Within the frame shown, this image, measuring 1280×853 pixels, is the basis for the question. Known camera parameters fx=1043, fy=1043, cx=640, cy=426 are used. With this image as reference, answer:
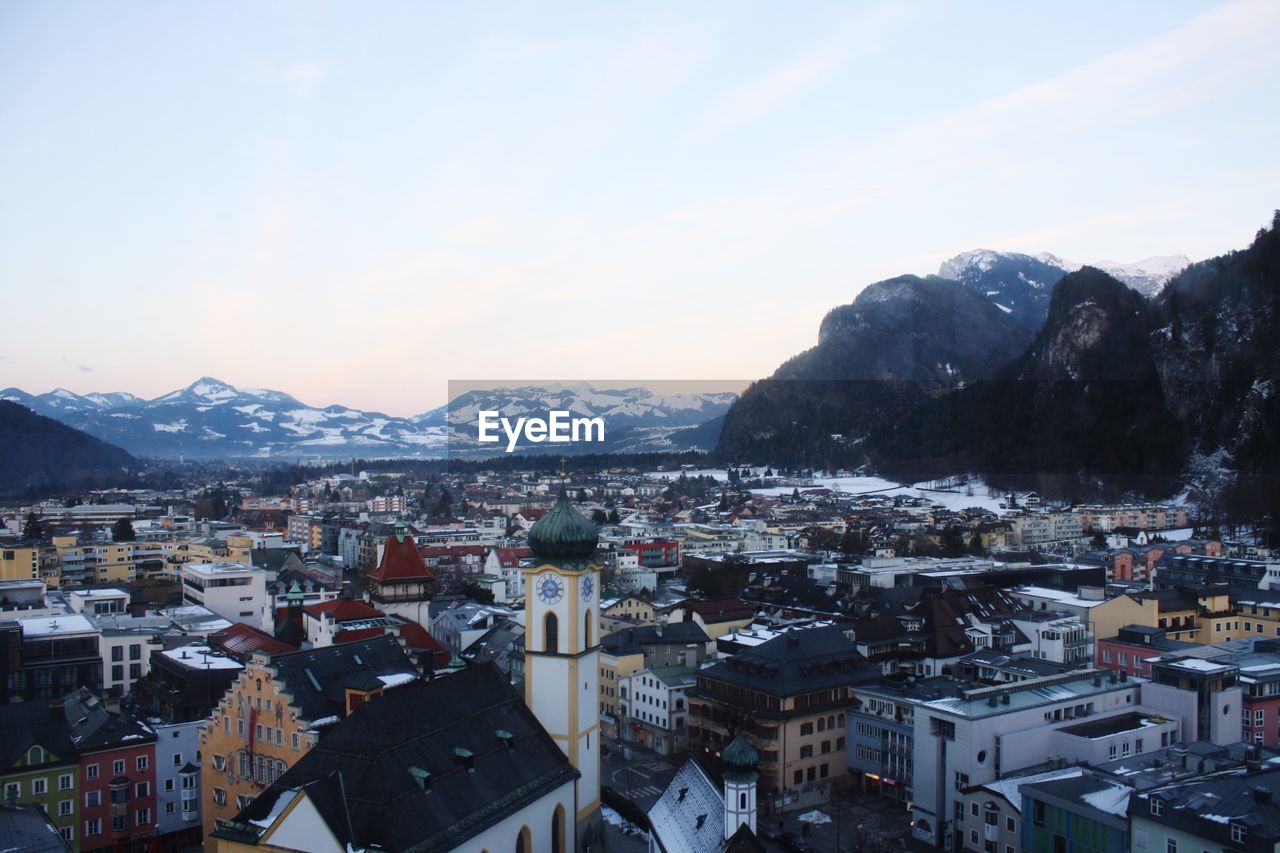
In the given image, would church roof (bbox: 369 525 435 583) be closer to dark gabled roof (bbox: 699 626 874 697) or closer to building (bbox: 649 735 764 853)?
dark gabled roof (bbox: 699 626 874 697)

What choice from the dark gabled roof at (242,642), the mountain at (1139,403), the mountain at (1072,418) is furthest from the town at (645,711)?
the mountain at (1072,418)

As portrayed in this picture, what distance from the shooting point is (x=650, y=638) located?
47656 millimetres

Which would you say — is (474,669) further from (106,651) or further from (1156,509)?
(1156,509)

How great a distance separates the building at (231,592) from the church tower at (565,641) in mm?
39522

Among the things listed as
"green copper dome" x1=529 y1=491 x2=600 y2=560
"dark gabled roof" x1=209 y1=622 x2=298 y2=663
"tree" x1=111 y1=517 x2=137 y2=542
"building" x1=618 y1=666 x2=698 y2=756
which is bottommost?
"building" x1=618 y1=666 x2=698 y2=756

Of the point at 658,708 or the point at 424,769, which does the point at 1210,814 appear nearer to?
the point at 424,769

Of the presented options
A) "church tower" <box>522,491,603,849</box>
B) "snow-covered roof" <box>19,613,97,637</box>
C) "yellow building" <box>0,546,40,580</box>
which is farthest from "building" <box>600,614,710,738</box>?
"yellow building" <box>0,546,40,580</box>

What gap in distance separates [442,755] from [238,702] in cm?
1038

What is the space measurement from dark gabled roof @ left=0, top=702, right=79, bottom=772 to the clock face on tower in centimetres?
1428

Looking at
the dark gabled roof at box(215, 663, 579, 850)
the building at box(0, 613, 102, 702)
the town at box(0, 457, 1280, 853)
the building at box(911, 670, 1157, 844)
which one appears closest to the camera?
the dark gabled roof at box(215, 663, 579, 850)

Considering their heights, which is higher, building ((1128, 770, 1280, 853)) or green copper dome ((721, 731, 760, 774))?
green copper dome ((721, 731, 760, 774))

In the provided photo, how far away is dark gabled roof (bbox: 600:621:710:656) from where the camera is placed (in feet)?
153

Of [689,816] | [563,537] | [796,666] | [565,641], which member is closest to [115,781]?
[565,641]

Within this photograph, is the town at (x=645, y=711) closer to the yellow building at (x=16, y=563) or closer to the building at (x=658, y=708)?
the building at (x=658, y=708)
